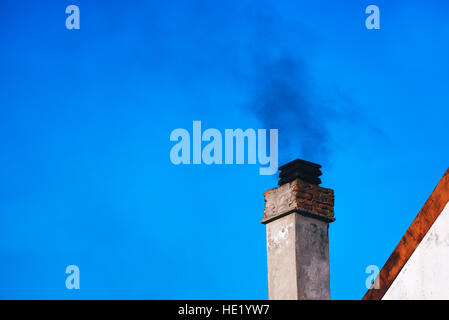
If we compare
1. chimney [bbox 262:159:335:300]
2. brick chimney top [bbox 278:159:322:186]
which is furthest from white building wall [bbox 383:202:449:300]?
brick chimney top [bbox 278:159:322:186]

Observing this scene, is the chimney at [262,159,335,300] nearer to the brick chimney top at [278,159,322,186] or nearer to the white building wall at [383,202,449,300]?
the brick chimney top at [278,159,322,186]

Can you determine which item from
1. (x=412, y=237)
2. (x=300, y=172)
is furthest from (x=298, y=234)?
(x=412, y=237)

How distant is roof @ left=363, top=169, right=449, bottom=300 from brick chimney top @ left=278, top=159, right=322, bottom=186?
2.54m

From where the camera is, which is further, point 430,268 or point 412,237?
point 412,237

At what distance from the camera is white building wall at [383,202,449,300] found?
26.8 feet

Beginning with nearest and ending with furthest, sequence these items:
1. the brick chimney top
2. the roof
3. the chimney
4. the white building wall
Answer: the white building wall → the roof → the chimney → the brick chimney top

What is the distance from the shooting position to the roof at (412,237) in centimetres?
834

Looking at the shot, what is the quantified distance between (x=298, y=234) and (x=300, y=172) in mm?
1160

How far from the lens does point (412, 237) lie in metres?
8.69

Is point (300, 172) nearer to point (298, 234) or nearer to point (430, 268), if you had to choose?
point (298, 234)

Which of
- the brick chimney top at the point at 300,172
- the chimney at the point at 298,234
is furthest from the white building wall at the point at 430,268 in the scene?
the brick chimney top at the point at 300,172

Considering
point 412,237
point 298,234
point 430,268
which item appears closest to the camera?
point 430,268

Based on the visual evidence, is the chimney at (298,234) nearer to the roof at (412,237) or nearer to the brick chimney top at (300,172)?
the brick chimney top at (300,172)
